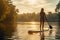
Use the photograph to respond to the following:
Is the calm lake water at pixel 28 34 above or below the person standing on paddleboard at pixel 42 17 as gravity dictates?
below

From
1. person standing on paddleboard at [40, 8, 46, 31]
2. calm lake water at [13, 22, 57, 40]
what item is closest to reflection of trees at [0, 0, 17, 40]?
calm lake water at [13, 22, 57, 40]

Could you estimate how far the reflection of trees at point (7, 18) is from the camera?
2.11 meters

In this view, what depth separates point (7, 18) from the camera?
213 centimetres

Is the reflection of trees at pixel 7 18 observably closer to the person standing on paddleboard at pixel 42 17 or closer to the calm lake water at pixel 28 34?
the calm lake water at pixel 28 34

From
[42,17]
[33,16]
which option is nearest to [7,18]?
[33,16]

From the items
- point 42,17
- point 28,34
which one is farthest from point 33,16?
point 28,34

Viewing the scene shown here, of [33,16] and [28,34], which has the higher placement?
[33,16]

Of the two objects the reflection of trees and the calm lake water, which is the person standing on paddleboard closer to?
the calm lake water

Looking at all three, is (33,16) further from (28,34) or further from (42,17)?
(28,34)

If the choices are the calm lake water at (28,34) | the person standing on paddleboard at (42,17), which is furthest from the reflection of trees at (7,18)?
the person standing on paddleboard at (42,17)

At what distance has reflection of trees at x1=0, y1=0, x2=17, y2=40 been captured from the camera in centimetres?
211

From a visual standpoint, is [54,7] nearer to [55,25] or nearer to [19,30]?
[55,25]

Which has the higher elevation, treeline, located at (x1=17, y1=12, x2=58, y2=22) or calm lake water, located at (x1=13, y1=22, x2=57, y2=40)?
treeline, located at (x1=17, y1=12, x2=58, y2=22)

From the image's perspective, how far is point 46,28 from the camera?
6.89 ft
